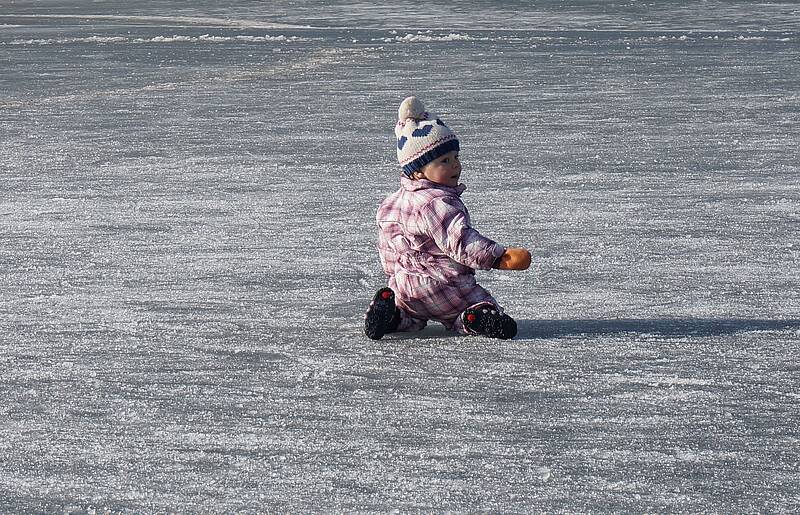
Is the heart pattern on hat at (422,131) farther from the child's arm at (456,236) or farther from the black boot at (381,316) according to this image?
the black boot at (381,316)

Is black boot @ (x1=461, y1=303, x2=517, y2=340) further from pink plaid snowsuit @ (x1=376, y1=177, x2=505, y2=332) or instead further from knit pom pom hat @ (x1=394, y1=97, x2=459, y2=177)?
knit pom pom hat @ (x1=394, y1=97, x2=459, y2=177)

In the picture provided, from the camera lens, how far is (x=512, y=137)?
303 inches

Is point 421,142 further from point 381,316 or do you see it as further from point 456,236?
point 381,316

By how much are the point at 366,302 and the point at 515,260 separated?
0.94 metres

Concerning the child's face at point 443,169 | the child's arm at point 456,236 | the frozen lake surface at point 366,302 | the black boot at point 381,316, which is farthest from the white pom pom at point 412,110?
the frozen lake surface at point 366,302

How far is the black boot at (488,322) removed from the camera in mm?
3711

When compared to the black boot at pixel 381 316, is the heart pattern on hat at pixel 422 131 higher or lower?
higher

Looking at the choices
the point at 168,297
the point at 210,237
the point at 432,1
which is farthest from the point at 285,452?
the point at 432,1

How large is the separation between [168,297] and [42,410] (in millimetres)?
1124

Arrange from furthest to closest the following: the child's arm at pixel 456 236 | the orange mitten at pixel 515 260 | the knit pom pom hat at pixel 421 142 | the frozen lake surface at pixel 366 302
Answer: the knit pom pom hat at pixel 421 142
the child's arm at pixel 456 236
the orange mitten at pixel 515 260
the frozen lake surface at pixel 366 302

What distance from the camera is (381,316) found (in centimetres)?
373

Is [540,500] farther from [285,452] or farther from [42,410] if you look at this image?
[42,410]

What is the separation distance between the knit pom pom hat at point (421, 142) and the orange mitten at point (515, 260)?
0.37 metres

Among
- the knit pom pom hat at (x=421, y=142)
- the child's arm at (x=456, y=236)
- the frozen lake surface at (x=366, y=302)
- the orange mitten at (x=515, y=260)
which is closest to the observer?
the frozen lake surface at (x=366, y=302)
